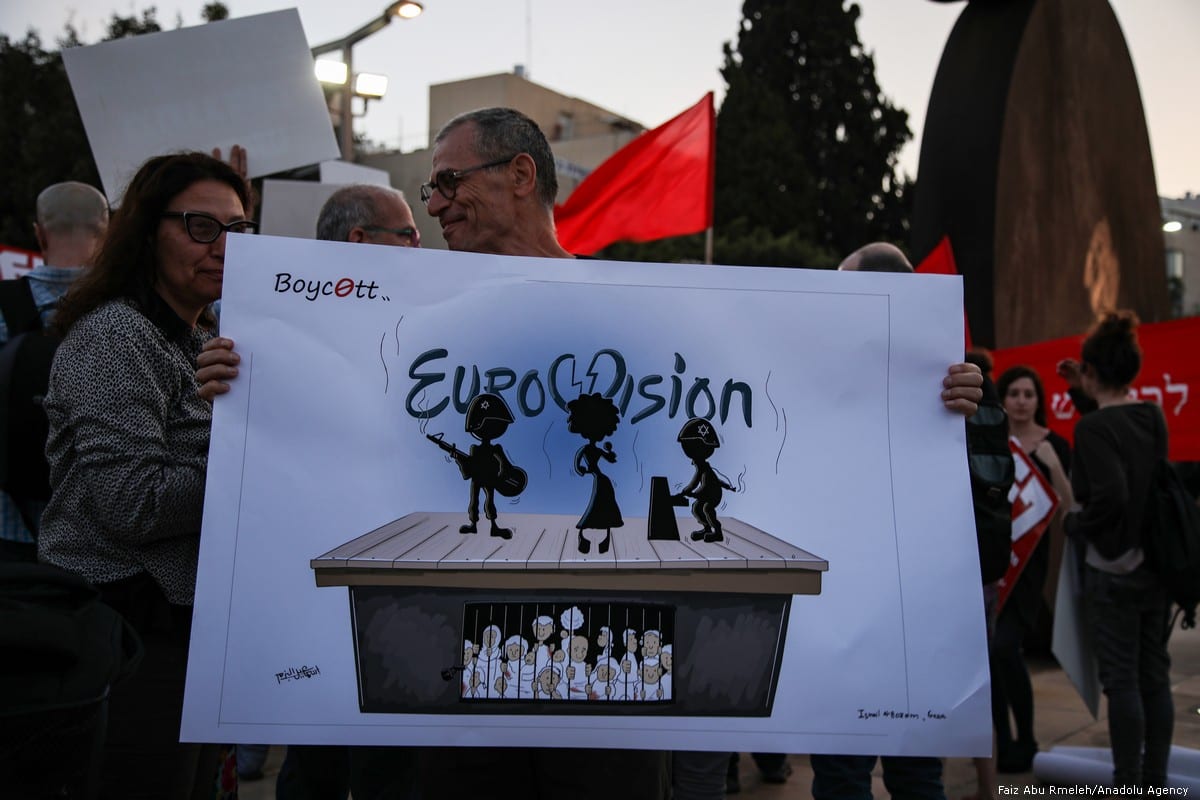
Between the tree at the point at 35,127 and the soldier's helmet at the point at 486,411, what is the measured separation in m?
16.3

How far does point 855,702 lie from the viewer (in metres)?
1.64

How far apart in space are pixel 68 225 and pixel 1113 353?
145 inches

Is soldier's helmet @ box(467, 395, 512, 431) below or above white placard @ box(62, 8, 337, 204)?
below

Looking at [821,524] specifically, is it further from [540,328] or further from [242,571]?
[242,571]

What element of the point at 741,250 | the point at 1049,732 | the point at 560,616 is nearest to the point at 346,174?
the point at 1049,732

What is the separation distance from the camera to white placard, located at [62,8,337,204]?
11.5 ft

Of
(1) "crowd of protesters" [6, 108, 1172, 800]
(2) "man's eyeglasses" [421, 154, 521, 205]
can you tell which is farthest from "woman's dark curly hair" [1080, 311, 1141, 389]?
(2) "man's eyeglasses" [421, 154, 521, 205]

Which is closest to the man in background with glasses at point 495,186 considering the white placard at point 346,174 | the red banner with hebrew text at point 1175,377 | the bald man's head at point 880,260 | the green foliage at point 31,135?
the bald man's head at point 880,260

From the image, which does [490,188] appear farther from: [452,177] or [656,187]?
[656,187]

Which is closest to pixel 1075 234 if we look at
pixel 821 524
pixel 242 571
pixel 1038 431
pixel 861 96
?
pixel 1038 431

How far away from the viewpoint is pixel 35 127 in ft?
53.7

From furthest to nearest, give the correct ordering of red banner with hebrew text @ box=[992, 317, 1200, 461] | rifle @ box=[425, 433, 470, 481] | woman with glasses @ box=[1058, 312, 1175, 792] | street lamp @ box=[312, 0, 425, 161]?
street lamp @ box=[312, 0, 425, 161]
red banner with hebrew text @ box=[992, 317, 1200, 461]
woman with glasses @ box=[1058, 312, 1175, 792]
rifle @ box=[425, 433, 470, 481]

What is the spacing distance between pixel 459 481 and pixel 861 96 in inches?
1465
